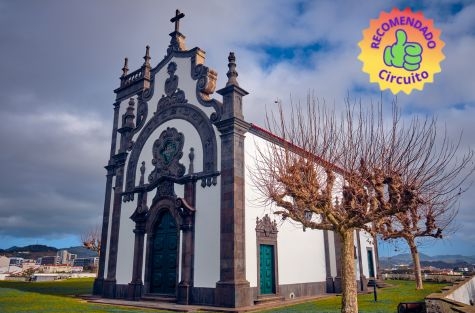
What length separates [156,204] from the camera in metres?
17.7

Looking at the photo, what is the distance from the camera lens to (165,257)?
666 inches

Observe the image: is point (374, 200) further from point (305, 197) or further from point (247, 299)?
point (247, 299)

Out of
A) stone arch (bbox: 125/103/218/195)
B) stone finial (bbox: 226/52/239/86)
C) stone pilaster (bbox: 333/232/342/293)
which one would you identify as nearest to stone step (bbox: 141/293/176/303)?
stone arch (bbox: 125/103/218/195)

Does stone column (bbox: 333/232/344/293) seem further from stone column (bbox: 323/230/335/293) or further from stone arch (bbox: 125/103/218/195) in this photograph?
stone arch (bbox: 125/103/218/195)

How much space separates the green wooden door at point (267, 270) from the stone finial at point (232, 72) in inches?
308

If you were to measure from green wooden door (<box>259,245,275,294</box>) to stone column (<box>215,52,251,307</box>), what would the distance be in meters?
1.71

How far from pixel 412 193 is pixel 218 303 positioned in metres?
8.50

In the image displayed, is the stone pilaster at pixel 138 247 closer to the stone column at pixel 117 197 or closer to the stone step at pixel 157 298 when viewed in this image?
the stone step at pixel 157 298

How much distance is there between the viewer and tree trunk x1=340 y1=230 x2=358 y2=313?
9.84 meters

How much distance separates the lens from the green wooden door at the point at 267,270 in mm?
15695

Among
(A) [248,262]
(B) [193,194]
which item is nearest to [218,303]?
(A) [248,262]

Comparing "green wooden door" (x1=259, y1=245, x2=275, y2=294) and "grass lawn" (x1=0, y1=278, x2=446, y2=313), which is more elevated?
"green wooden door" (x1=259, y1=245, x2=275, y2=294)

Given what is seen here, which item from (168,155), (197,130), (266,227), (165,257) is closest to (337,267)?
(266,227)

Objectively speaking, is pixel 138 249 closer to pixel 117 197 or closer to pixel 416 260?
pixel 117 197
